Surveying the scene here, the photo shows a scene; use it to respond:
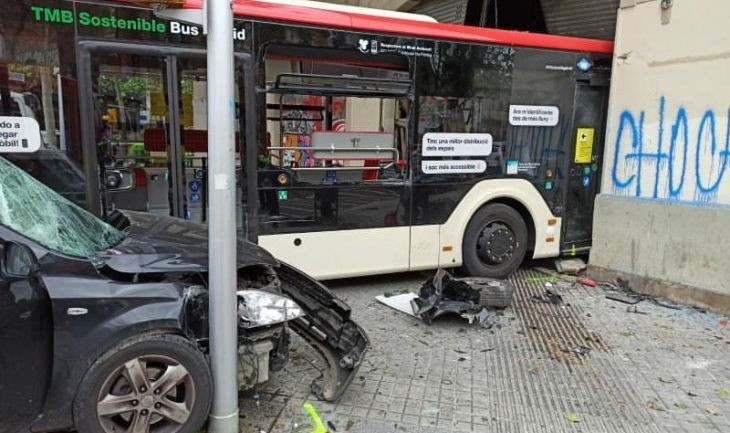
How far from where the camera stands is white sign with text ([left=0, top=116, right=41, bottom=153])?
13.8 feet

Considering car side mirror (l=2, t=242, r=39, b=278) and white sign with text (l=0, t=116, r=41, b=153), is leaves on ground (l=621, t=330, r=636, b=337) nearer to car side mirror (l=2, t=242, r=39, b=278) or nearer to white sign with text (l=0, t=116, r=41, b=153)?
car side mirror (l=2, t=242, r=39, b=278)

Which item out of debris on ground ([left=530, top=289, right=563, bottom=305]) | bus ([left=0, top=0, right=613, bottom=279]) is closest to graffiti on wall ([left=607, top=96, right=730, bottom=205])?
bus ([left=0, top=0, right=613, bottom=279])

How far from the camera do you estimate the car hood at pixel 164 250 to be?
9.77 ft

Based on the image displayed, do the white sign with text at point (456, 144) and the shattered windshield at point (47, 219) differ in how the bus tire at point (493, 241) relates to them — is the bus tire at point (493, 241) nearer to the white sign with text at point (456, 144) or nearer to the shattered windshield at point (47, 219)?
the white sign with text at point (456, 144)

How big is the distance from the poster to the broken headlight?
4.88 meters

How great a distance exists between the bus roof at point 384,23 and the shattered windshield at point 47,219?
6.58 feet

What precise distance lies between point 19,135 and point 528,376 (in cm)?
438

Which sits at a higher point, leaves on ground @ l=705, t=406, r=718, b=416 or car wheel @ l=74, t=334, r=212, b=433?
car wheel @ l=74, t=334, r=212, b=433

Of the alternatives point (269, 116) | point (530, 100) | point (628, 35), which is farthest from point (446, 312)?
point (628, 35)

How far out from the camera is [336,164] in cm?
557

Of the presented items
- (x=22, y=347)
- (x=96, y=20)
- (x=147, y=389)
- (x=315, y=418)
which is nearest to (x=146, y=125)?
(x=96, y=20)

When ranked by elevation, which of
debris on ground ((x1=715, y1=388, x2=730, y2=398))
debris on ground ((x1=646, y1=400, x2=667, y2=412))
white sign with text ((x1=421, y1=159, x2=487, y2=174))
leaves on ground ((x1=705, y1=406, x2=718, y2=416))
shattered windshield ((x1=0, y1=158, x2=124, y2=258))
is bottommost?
leaves on ground ((x1=705, y1=406, x2=718, y2=416))

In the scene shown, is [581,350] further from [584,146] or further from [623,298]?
[584,146]

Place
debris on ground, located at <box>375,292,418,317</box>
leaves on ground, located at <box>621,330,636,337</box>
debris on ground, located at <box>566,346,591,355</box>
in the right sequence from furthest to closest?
debris on ground, located at <box>375,292,418,317</box>, leaves on ground, located at <box>621,330,636,337</box>, debris on ground, located at <box>566,346,591,355</box>
